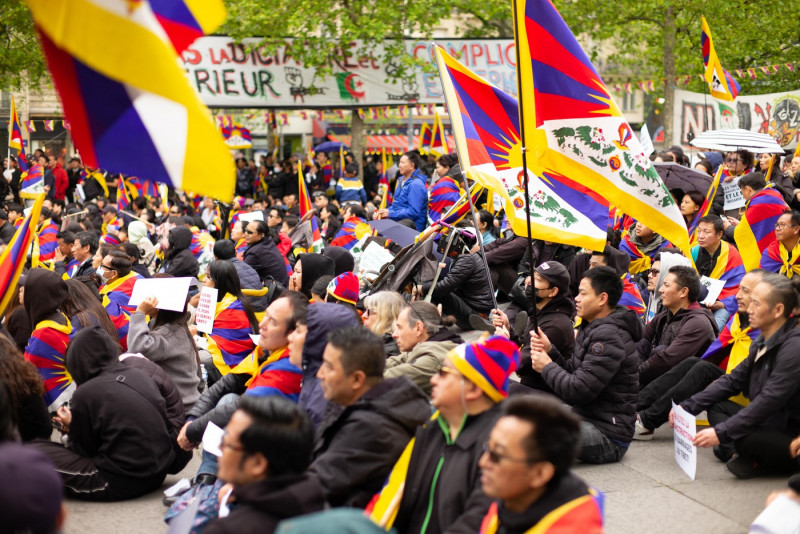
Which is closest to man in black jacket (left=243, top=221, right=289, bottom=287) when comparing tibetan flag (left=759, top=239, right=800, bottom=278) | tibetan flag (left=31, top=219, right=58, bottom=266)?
tibetan flag (left=31, top=219, right=58, bottom=266)

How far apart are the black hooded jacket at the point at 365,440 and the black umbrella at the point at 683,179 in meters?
7.12

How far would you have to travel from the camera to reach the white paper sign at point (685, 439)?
19.1 ft

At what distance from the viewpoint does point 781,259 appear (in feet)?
27.5

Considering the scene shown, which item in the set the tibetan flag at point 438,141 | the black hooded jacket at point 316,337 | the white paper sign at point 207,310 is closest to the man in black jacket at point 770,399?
the black hooded jacket at point 316,337

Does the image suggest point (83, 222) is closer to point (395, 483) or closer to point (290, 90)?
point (290, 90)

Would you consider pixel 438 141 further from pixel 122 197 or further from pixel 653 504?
pixel 653 504

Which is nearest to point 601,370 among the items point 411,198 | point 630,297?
point 630,297

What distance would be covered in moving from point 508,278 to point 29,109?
34.5 m

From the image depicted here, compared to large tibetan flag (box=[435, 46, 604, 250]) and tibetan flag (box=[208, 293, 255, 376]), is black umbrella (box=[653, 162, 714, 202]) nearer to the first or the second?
large tibetan flag (box=[435, 46, 604, 250])

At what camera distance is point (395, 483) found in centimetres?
407

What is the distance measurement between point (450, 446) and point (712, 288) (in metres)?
4.84

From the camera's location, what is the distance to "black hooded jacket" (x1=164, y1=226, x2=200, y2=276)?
11211 millimetres

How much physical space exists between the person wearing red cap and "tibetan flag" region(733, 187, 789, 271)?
5.59 metres

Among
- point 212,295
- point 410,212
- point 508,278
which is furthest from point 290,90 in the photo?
point 212,295
